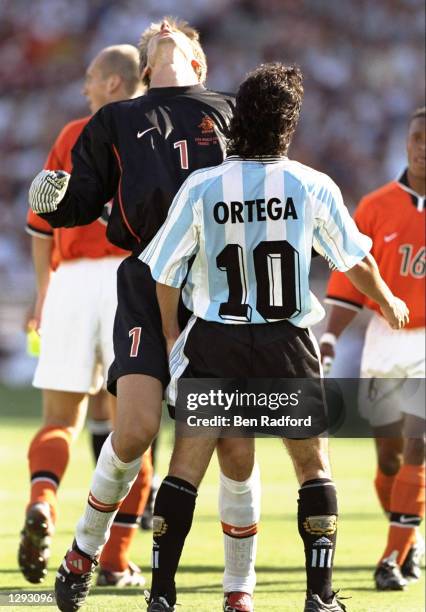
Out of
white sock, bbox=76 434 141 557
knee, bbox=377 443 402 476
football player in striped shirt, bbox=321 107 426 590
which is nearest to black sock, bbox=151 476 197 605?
white sock, bbox=76 434 141 557

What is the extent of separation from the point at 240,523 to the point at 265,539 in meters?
2.72

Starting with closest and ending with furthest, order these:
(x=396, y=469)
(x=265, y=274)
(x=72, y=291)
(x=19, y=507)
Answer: (x=265, y=274) → (x=72, y=291) → (x=396, y=469) → (x=19, y=507)

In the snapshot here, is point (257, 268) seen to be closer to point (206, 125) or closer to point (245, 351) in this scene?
point (245, 351)

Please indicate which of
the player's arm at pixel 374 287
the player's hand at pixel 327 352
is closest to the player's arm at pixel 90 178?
the player's arm at pixel 374 287

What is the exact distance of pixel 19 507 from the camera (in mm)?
8398

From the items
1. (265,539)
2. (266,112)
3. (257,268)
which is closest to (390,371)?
(265,539)

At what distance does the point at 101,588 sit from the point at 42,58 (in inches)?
546

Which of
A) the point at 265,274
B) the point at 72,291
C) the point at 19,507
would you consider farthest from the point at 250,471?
the point at 19,507

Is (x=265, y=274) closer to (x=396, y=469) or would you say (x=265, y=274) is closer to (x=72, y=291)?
(x=72, y=291)

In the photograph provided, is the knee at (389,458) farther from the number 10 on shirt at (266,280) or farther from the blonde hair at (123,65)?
the number 10 on shirt at (266,280)

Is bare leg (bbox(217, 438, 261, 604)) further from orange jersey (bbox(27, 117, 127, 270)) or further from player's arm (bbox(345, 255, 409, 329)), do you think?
orange jersey (bbox(27, 117, 127, 270))

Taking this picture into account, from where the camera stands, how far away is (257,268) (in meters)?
4.27

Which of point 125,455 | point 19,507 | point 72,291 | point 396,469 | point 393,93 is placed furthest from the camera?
point 393,93

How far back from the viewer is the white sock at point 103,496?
4648 millimetres
